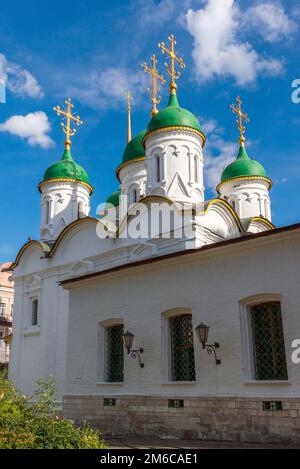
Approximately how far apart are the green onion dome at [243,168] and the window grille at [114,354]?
12.3 metres

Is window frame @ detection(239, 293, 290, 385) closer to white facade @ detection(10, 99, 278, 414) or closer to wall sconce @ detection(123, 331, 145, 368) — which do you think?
white facade @ detection(10, 99, 278, 414)

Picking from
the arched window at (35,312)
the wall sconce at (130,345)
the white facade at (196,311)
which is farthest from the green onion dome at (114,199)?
the wall sconce at (130,345)

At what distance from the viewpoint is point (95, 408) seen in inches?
514

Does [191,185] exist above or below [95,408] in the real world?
above

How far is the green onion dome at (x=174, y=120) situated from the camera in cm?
2000

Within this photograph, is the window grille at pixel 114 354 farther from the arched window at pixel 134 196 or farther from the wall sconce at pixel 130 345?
the arched window at pixel 134 196

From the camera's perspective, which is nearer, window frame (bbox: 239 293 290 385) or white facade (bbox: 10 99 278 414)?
window frame (bbox: 239 293 290 385)

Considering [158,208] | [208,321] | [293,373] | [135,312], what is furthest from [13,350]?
[293,373]

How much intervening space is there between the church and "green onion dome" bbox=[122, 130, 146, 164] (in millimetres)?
3441

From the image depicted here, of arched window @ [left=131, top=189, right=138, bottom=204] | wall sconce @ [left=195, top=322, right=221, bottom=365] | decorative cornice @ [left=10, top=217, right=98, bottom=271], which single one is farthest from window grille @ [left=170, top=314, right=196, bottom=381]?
arched window @ [left=131, top=189, right=138, bottom=204]

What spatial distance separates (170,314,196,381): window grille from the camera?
38.3ft
